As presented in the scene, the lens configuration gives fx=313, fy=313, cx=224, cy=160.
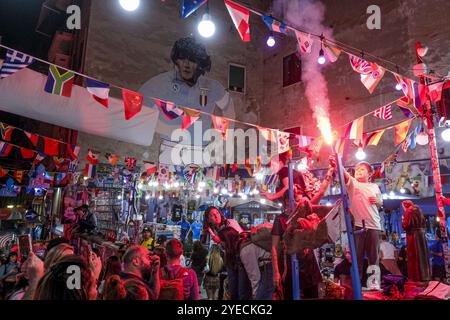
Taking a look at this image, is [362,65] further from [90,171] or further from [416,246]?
[90,171]

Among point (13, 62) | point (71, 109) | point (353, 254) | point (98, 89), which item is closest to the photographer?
point (353, 254)

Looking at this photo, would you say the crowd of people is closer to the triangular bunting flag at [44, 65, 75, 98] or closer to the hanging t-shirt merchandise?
the triangular bunting flag at [44, 65, 75, 98]

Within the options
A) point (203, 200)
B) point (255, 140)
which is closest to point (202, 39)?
point (255, 140)

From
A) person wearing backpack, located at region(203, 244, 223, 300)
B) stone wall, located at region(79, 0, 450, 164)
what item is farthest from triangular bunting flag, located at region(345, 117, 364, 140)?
stone wall, located at region(79, 0, 450, 164)

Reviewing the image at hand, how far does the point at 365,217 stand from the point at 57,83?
582 cm

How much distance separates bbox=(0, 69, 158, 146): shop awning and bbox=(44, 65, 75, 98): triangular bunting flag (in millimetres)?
1612

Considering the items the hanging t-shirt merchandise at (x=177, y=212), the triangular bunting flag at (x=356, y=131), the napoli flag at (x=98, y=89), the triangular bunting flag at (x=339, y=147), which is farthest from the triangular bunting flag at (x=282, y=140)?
the hanging t-shirt merchandise at (x=177, y=212)

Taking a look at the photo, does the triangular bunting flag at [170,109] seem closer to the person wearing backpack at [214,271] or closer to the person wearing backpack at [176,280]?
the person wearing backpack at [214,271]

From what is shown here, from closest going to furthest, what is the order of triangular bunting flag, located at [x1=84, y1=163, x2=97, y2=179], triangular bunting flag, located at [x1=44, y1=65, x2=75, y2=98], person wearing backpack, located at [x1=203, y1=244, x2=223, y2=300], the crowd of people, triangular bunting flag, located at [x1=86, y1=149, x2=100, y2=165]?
1. the crowd of people
2. person wearing backpack, located at [x1=203, y1=244, x2=223, y2=300]
3. triangular bunting flag, located at [x1=44, y1=65, x2=75, y2=98]
4. triangular bunting flag, located at [x1=84, y1=163, x2=97, y2=179]
5. triangular bunting flag, located at [x1=86, y1=149, x2=100, y2=165]

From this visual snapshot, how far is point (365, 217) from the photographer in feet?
15.6

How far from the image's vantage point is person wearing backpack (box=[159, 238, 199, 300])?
3555 millimetres

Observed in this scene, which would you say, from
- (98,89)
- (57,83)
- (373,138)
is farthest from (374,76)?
(57,83)

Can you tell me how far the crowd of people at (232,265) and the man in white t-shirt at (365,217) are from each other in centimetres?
1

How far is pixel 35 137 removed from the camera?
1026 centimetres
